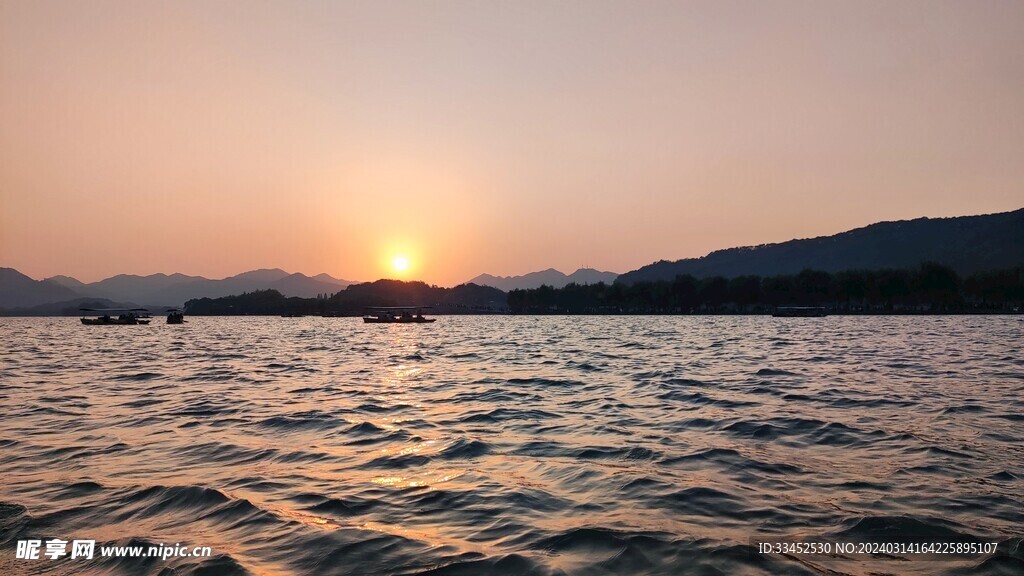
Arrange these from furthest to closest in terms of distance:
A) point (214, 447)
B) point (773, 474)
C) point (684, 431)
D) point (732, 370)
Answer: point (732, 370), point (684, 431), point (214, 447), point (773, 474)

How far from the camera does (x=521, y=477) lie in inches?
509

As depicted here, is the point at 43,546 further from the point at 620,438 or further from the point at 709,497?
the point at 620,438

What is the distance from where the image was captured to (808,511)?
1018 centimetres

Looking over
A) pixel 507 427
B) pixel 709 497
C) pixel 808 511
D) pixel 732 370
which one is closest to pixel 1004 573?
pixel 808 511

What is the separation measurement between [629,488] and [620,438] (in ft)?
15.4

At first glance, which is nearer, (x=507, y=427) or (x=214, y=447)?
(x=214, y=447)

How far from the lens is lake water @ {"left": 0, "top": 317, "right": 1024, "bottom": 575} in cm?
858

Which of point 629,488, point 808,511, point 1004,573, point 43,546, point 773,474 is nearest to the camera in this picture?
point 1004,573

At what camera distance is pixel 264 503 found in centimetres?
1103

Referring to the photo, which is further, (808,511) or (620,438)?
(620,438)

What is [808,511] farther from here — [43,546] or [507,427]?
[43,546]

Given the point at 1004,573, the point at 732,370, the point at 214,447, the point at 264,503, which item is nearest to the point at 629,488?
the point at 1004,573

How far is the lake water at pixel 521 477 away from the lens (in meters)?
8.58

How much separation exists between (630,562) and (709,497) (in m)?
3.61
